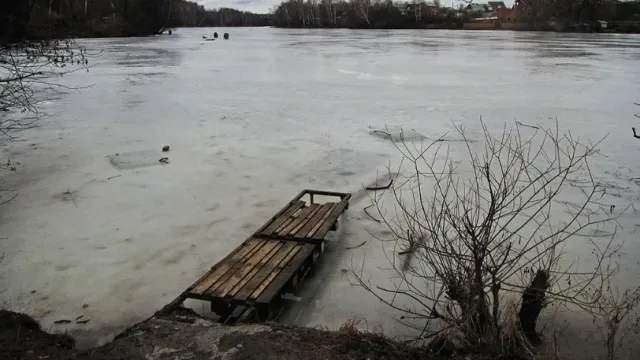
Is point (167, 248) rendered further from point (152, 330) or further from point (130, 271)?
point (152, 330)

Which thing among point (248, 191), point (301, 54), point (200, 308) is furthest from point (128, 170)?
point (301, 54)

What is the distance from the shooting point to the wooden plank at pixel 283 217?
194 inches

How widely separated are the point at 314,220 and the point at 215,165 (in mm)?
3049

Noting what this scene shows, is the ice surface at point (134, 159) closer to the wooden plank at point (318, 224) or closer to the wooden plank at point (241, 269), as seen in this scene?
the wooden plank at point (318, 224)

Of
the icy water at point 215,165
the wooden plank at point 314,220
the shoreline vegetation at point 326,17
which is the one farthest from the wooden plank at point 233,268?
the shoreline vegetation at point 326,17

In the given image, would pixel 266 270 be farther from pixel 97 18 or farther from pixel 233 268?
pixel 97 18

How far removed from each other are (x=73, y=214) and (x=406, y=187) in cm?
429

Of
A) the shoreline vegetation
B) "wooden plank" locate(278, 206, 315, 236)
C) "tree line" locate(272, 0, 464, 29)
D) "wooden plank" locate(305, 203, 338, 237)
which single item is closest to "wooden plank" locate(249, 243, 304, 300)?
"wooden plank" locate(305, 203, 338, 237)

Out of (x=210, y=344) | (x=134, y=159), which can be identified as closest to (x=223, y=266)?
(x=210, y=344)

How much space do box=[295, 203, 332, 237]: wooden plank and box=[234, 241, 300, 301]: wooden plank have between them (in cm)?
20

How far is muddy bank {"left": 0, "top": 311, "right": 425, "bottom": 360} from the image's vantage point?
304 cm

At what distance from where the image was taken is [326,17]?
97625 millimetres

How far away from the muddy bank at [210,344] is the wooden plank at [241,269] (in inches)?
11.1

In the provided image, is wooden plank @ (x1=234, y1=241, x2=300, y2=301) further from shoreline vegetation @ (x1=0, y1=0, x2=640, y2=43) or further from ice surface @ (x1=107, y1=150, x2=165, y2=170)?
ice surface @ (x1=107, y1=150, x2=165, y2=170)
